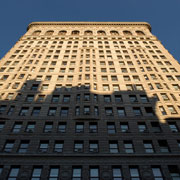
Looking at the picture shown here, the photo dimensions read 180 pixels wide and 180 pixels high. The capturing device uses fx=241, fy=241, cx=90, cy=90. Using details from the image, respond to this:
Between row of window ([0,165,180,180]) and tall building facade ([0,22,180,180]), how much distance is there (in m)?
0.10

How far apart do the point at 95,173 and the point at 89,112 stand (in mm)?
10467

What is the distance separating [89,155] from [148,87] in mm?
17972

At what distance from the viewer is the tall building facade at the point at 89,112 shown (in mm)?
26109

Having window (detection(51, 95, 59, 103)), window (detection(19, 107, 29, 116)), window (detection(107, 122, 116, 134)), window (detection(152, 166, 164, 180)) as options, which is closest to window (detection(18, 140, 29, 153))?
window (detection(19, 107, 29, 116))

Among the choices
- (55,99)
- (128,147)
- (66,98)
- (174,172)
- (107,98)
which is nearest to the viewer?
(174,172)

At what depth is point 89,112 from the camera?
113 ft

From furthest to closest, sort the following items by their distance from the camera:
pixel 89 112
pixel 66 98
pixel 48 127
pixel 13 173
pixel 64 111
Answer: pixel 66 98
pixel 64 111
pixel 89 112
pixel 48 127
pixel 13 173

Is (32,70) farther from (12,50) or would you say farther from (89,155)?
(89,155)

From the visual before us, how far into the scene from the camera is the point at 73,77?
43438mm

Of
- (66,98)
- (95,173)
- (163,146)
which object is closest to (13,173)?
→ (95,173)

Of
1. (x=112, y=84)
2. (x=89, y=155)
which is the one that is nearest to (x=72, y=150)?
(x=89, y=155)

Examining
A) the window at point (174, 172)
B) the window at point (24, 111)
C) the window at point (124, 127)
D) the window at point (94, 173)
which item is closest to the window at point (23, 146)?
the window at point (24, 111)

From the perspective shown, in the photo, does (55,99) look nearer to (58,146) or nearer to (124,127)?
(58,146)

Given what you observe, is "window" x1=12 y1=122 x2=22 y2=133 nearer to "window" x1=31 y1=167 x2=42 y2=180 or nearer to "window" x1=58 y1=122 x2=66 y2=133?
"window" x1=58 y1=122 x2=66 y2=133
